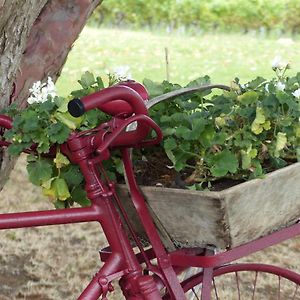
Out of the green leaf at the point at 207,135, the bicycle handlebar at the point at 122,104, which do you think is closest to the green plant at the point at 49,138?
the bicycle handlebar at the point at 122,104

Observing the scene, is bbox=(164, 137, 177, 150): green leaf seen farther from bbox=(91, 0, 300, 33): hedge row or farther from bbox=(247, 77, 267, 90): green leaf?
bbox=(91, 0, 300, 33): hedge row

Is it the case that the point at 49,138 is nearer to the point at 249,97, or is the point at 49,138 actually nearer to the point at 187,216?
the point at 187,216

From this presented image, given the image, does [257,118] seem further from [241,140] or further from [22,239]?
[22,239]

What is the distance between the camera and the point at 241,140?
1.65 meters

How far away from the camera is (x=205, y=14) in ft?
33.0

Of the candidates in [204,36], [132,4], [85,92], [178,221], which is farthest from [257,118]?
[132,4]

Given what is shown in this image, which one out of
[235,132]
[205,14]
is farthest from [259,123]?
[205,14]

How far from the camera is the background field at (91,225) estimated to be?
3.49m

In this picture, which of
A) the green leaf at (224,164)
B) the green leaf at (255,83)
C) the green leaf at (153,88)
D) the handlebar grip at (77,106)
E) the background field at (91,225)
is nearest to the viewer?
the handlebar grip at (77,106)

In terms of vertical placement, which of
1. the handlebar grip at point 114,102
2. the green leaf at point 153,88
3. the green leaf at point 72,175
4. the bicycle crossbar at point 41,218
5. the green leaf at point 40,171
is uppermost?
the handlebar grip at point 114,102

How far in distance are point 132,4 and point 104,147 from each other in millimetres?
9350

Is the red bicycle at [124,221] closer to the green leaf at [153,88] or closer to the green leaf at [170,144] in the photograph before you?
the green leaf at [170,144]

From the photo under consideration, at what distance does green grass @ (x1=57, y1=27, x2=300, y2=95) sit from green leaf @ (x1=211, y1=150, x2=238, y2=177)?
206 inches

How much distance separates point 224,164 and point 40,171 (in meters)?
0.39
